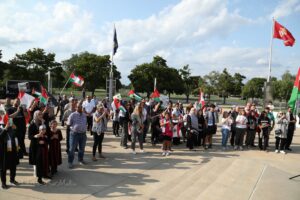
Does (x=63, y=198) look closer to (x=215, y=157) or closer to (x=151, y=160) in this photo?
(x=151, y=160)

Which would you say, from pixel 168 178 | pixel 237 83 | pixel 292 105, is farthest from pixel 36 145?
pixel 237 83

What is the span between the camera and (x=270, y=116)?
12875mm

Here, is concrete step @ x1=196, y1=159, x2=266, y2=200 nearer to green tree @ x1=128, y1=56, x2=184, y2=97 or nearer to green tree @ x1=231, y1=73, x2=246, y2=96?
green tree @ x1=128, y1=56, x2=184, y2=97

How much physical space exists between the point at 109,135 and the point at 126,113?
11.8ft

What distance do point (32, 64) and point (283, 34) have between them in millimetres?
44000

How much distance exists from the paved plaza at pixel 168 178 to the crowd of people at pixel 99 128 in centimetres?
39

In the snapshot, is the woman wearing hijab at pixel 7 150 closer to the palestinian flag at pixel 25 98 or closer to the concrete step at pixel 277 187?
the palestinian flag at pixel 25 98

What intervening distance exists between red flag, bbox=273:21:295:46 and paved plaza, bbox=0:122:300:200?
11287mm

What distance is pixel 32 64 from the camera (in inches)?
2039

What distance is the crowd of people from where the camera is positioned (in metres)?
6.84

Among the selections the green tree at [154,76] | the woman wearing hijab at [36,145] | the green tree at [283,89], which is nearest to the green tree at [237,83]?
the green tree at [283,89]

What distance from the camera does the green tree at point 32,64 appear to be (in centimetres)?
4935

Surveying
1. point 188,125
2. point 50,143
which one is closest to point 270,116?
point 188,125

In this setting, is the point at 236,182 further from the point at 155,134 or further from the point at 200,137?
the point at 155,134
